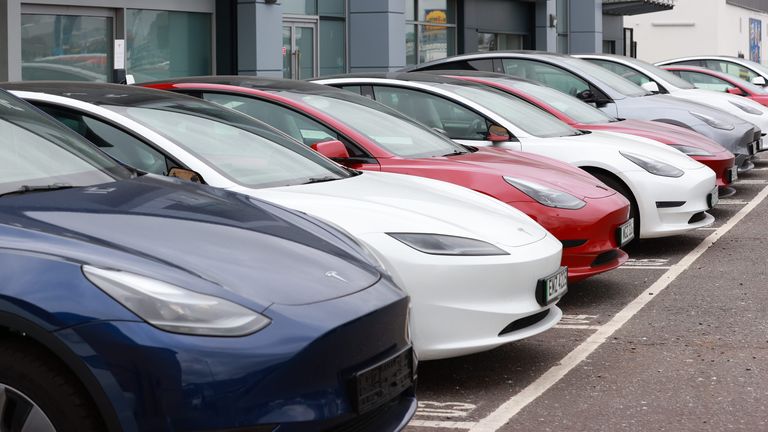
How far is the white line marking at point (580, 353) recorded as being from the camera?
5273 mm

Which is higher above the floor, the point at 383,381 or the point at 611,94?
the point at 611,94

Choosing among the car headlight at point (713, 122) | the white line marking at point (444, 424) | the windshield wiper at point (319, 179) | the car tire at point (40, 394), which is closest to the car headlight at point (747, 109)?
the car headlight at point (713, 122)

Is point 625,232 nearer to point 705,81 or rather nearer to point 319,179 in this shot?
point 319,179

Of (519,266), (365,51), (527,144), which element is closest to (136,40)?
(365,51)

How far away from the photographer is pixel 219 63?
18.3m

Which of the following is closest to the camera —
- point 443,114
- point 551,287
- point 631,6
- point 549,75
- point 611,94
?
point 551,287

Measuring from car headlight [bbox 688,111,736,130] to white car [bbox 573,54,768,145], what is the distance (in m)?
1.73

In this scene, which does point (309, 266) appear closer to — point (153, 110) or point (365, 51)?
point (153, 110)

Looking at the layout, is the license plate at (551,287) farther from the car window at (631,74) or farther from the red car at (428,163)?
the car window at (631,74)

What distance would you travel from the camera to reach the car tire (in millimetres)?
3389

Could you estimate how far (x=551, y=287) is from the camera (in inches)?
232

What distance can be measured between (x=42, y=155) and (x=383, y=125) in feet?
12.0

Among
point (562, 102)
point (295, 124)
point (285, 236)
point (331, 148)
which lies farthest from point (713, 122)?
point (285, 236)

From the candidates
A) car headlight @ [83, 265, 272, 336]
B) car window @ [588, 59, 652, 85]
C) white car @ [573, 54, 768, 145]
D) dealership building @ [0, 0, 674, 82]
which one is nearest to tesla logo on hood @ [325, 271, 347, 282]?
car headlight @ [83, 265, 272, 336]
